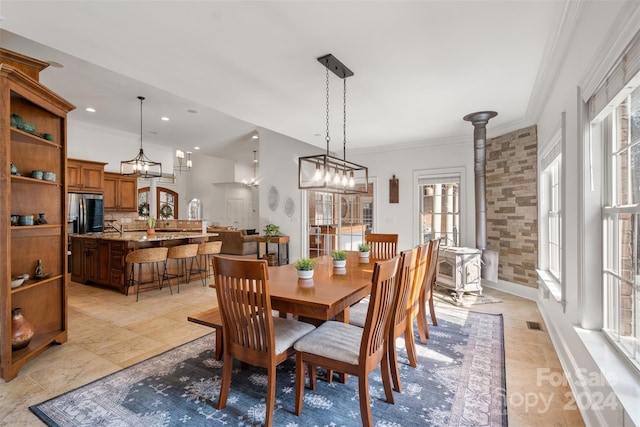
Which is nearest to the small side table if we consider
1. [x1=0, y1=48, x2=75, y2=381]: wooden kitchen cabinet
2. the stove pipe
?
the stove pipe

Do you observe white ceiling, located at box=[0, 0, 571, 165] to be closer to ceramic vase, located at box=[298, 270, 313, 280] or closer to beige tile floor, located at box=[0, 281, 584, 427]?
ceramic vase, located at box=[298, 270, 313, 280]

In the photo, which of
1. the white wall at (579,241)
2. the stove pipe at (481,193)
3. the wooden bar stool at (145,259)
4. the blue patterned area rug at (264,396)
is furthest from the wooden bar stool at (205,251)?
the white wall at (579,241)

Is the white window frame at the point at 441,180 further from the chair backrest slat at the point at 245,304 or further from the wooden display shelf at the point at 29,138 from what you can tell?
the wooden display shelf at the point at 29,138

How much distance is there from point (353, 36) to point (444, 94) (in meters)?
1.69

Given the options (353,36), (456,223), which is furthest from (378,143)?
(353,36)

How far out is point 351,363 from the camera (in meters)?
1.75

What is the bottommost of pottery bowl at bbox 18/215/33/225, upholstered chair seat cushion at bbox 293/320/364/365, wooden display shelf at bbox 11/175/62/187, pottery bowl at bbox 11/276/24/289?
upholstered chair seat cushion at bbox 293/320/364/365

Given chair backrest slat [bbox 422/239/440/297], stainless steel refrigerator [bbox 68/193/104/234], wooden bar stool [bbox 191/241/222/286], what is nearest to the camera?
chair backrest slat [bbox 422/239/440/297]

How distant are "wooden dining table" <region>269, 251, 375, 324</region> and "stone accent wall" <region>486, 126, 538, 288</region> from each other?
293 centimetres

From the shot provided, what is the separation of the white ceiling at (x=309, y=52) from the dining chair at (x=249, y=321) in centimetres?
177

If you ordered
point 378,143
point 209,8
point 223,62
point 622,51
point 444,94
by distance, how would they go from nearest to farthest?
1. point 622,51
2. point 209,8
3. point 223,62
4. point 444,94
5. point 378,143

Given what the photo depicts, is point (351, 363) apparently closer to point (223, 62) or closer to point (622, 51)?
point (622, 51)

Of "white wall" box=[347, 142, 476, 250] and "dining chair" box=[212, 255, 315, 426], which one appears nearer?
"dining chair" box=[212, 255, 315, 426]

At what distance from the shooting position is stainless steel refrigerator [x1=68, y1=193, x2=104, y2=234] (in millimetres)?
5906
